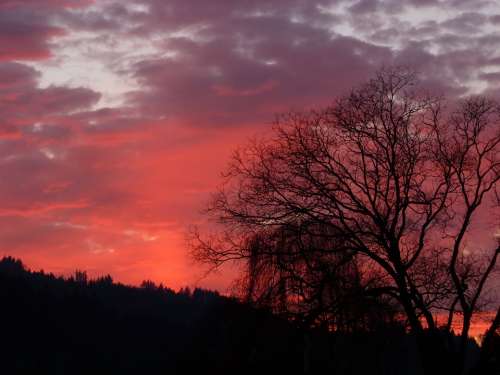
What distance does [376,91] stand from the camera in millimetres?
22688

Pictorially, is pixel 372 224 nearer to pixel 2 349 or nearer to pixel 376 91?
pixel 376 91

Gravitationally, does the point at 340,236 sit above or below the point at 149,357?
below

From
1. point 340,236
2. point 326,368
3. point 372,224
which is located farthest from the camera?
point 326,368

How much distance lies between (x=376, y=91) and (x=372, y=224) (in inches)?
154

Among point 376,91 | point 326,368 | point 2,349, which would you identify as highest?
point 2,349

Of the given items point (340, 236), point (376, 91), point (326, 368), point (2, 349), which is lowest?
point (326, 368)

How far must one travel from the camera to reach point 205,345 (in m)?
55.6

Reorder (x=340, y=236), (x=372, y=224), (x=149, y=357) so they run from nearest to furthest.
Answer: (x=340, y=236) < (x=372, y=224) < (x=149, y=357)

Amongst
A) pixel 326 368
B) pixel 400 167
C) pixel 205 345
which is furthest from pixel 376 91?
pixel 205 345

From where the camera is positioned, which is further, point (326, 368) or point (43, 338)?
point (43, 338)

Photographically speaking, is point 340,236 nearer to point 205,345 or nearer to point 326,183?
point 326,183

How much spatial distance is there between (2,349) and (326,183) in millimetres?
166097

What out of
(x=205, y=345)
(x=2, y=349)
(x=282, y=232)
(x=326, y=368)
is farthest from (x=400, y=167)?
(x=2, y=349)

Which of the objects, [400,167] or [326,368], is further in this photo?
[326,368]
